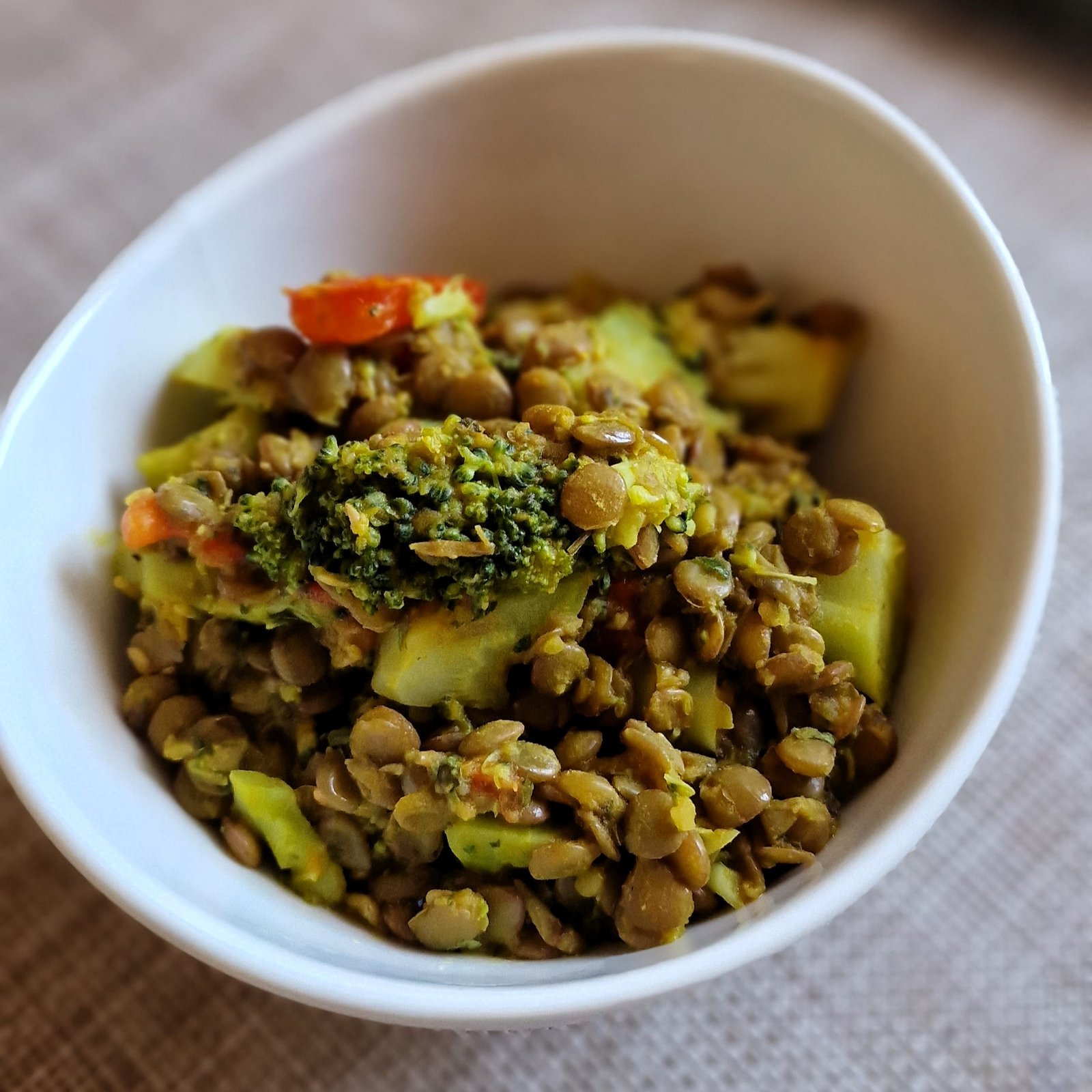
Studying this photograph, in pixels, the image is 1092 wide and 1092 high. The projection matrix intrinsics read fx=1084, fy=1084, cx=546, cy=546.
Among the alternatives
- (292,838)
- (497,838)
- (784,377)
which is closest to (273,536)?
(292,838)

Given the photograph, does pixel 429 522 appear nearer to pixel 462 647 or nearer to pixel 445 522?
pixel 445 522

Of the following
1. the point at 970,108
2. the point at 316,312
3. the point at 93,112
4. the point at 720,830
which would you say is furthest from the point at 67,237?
the point at 970,108

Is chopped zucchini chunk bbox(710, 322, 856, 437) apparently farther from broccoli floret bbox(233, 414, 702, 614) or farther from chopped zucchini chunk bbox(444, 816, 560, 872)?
chopped zucchini chunk bbox(444, 816, 560, 872)

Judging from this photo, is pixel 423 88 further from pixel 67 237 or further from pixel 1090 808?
pixel 1090 808

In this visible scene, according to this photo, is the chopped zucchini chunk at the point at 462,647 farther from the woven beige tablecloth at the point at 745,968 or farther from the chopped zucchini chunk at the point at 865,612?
the woven beige tablecloth at the point at 745,968

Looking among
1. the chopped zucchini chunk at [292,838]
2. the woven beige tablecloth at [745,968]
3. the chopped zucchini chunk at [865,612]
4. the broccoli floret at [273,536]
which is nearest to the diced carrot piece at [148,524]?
the broccoli floret at [273,536]

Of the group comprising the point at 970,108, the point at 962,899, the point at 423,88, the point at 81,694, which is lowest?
the point at 81,694
